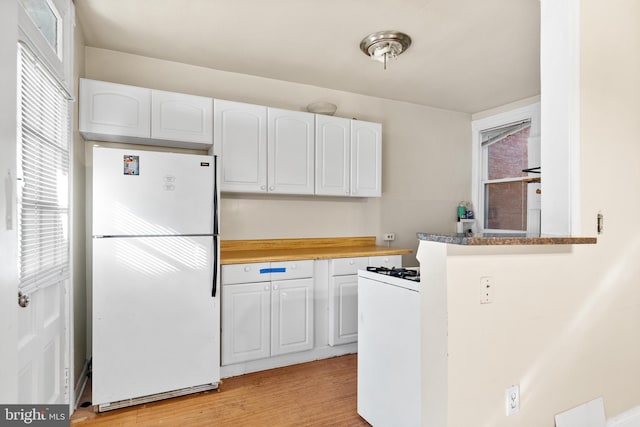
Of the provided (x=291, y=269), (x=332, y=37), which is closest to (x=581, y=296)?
(x=291, y=269)

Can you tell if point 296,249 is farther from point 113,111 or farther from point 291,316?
point 113,111

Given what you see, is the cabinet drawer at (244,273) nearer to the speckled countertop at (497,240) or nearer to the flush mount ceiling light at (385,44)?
the speckled countertop at (497,240)

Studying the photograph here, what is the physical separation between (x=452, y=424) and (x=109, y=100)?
2.92 metres

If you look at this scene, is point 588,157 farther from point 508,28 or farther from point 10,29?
point 10,29

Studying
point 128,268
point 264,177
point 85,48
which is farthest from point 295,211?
point 85,48

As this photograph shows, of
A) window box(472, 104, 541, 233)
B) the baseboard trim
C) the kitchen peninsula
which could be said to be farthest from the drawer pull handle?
window box(472, 104, 541, 233)

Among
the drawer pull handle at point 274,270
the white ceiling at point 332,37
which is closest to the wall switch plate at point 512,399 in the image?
the drawer pull handle at point 274,270

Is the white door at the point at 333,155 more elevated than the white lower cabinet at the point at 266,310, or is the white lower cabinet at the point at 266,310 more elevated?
the white door at the point at 333,155

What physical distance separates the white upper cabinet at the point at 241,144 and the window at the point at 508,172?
279 cm

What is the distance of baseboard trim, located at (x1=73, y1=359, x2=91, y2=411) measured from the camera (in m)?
2.41

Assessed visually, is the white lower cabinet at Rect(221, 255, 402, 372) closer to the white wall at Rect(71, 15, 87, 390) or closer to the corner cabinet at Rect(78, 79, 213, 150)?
the white wall at Rect(71, 15, 87, 390)

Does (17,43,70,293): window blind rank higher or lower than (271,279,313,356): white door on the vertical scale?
higher

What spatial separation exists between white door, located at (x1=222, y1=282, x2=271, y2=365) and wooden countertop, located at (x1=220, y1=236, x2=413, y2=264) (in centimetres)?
23

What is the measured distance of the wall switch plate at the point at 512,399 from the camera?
166cm
